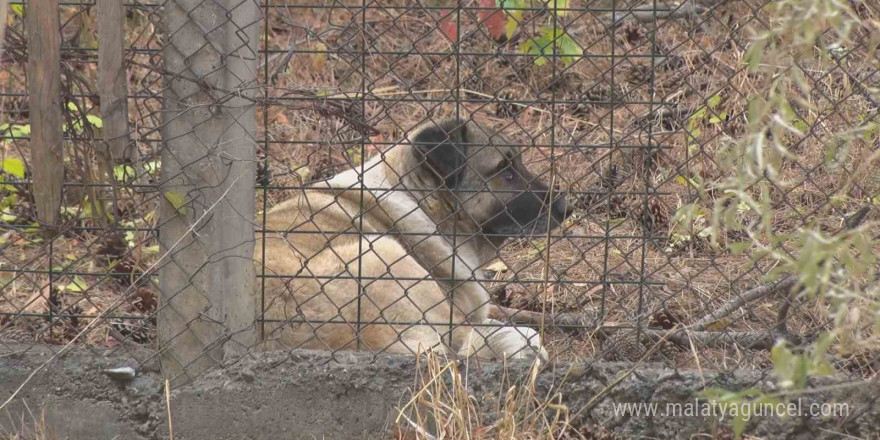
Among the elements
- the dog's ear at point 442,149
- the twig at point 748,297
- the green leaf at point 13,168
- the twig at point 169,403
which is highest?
the dog's ear at point 442,149

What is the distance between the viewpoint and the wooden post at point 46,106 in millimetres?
3199

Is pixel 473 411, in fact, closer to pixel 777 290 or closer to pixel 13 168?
pixel 777 290

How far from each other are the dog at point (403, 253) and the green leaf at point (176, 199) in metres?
0.32

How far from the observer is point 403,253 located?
14.4 feet

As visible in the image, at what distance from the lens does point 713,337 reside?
3.92 m

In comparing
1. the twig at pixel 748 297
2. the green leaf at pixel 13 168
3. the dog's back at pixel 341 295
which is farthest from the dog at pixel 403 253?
the green leaf at pixel 13 168

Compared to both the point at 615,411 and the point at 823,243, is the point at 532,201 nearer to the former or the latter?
the point at 615,411

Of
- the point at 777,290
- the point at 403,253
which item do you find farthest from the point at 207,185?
the point at 777,290

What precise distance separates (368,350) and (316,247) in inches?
31.6

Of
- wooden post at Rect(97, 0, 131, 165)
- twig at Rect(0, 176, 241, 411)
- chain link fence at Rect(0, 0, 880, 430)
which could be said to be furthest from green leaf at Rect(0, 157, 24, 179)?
wooden post at Rect(97, 0, 131, 165)

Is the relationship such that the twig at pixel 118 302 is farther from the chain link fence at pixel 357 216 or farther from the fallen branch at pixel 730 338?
the fallen branch at pixel 730 338

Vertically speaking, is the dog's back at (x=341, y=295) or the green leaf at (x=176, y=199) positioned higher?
the green leaf at (x=176, y=199)

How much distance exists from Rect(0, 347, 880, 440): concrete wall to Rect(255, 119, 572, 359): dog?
0.13 metres

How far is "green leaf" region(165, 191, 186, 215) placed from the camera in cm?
335
